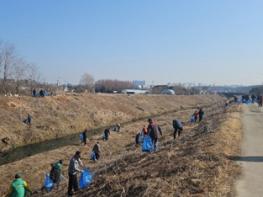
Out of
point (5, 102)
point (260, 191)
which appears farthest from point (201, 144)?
point (5, 102)

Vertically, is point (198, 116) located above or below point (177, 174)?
below

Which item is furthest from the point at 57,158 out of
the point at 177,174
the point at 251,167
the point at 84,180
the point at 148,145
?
the point at 177,174

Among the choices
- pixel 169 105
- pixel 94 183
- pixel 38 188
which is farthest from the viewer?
pixel 169 105

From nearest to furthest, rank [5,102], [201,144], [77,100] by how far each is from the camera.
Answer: [201,144]
[5,102]
[77,100]

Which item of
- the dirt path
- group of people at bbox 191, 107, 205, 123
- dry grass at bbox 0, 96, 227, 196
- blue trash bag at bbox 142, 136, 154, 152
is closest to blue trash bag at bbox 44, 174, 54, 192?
dry grass at bbox 0, 96, 227, 196

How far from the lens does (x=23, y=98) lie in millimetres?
61938

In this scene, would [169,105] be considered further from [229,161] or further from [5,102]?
[229,161]

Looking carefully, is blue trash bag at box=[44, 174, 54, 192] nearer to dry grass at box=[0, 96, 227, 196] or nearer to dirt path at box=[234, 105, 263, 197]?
dry grass at box=[0, 96, 227, 196]

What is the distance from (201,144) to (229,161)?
403cm

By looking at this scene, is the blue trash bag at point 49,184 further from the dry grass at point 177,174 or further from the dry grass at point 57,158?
the dry grass at point 57,158

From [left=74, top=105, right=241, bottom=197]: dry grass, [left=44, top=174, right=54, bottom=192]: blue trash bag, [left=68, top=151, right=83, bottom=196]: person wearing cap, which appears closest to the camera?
[left=74, top=105, right=241, bottom=197]: dry grass

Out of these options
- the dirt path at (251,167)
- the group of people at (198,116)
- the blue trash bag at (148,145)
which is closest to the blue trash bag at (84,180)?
the blue trash bag at (148,145)

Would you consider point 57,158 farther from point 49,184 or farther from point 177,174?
point 177,174

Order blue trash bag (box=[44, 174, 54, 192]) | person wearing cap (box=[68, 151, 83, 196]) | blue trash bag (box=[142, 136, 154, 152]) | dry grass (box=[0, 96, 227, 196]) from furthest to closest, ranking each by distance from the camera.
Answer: dry grass (box=[0, 96, 227, 196])
blue trash bag (box=[142, 136, 154, 152])
blue trash bag (box=[44, 174, 54, 192])
person wearing cap (box=[68, 151, 83, 196])
